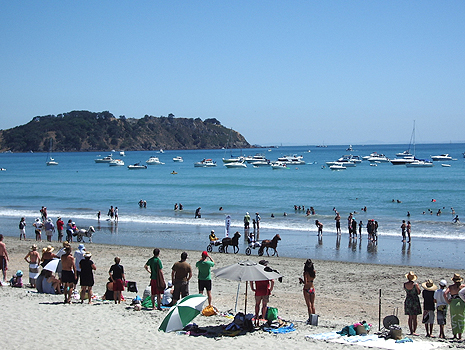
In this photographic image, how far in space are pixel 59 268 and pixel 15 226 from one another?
22.0 m

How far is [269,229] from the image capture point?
3069cm

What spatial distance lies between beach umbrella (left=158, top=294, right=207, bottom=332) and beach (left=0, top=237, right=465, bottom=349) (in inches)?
6.2

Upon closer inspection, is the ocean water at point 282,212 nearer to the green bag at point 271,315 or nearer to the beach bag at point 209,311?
the beach bag at point 209,311

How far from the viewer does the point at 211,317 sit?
439 inches

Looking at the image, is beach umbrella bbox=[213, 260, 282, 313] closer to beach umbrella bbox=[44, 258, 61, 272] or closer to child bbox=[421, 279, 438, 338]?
child bbox=[421, 279, 438, 338]

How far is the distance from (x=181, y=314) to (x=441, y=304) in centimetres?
543

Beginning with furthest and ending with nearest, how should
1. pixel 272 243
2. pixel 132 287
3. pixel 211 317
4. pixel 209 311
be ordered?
pixel 272 243
pixel 132 287
pixel 209 311
pixel 211 317

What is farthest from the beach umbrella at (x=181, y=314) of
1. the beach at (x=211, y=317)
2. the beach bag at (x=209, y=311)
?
the beach bag at (x=209, y=311)

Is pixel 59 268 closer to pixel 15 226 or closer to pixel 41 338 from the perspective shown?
pixel 41 338

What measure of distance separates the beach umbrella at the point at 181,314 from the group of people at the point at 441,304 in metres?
4.48

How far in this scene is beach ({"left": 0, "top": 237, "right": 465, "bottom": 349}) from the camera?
9.24 meters

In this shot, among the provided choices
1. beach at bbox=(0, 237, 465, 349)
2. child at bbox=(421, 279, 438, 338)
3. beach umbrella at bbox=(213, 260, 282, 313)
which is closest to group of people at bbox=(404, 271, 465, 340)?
child at bbox=(421, 279, 438, 338)

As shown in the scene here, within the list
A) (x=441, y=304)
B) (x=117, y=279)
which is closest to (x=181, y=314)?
(x=117, y=279)

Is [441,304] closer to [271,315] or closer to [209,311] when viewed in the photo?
[271,315]
